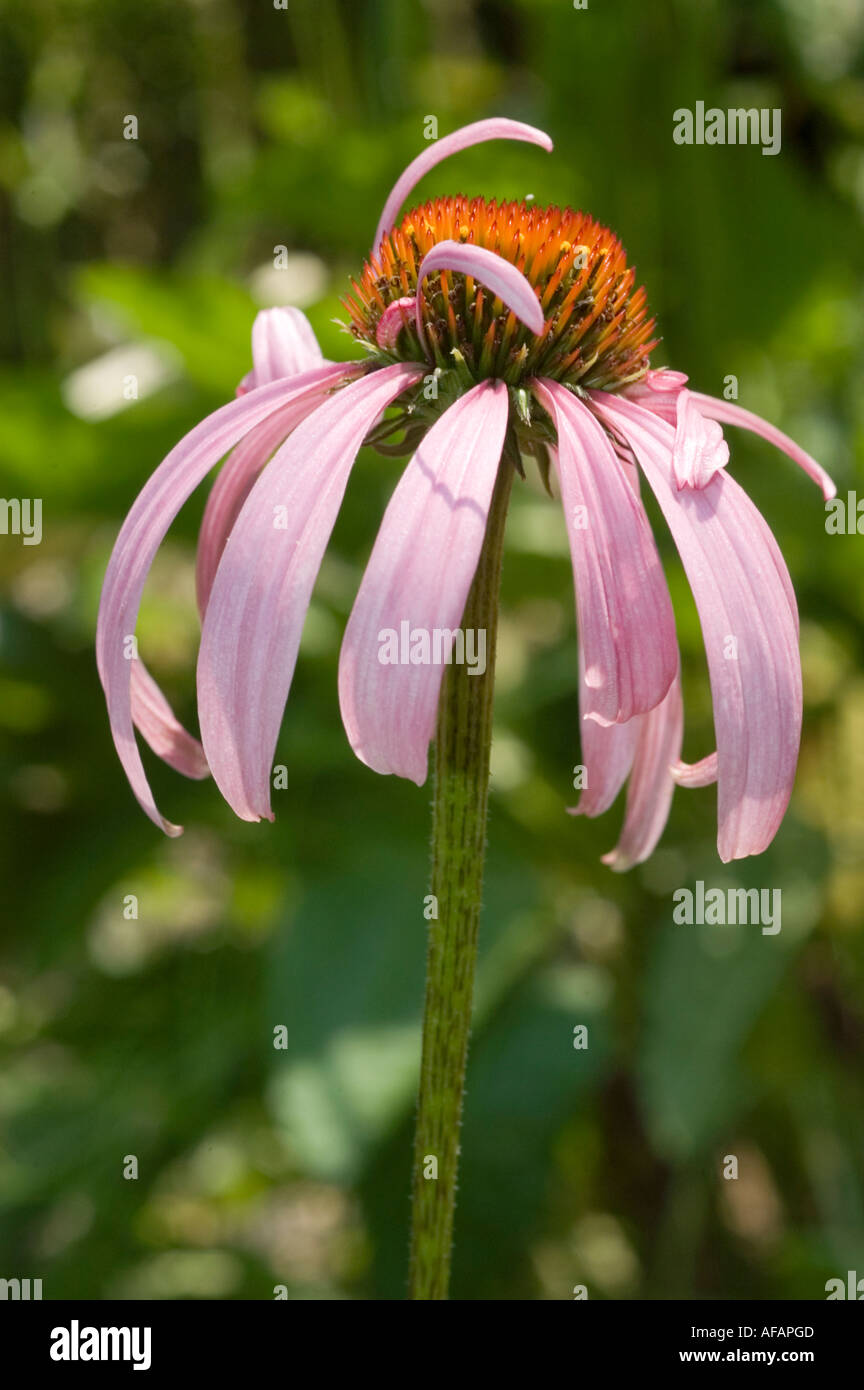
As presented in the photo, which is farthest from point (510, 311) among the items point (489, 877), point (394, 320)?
point (489, 877)

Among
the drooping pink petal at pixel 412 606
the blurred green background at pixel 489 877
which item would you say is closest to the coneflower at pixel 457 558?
the drooping pink petal at pixel 412 606

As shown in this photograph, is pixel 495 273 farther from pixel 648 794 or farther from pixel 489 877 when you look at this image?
pixel 489 877

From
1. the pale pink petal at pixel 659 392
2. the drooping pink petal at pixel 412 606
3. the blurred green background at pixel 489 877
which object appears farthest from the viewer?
the blurred green background at pixel 489 877

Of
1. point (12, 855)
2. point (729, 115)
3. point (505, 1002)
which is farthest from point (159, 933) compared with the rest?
point (729, 115)

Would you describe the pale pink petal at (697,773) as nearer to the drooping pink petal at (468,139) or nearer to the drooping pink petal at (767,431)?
the drooping pink petal at (767,431)

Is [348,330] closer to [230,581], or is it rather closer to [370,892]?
[230,581]
